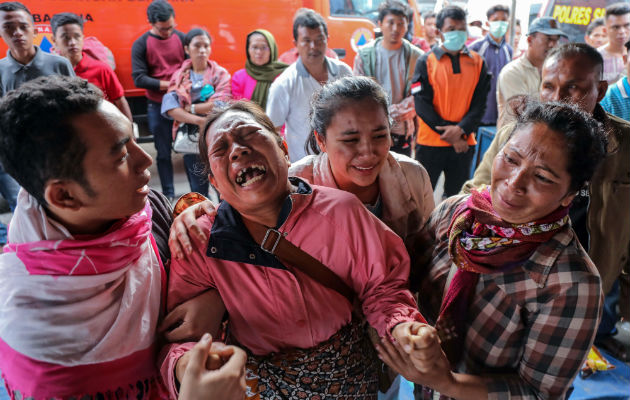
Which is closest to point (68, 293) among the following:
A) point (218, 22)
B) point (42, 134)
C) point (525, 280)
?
point (42, 134)

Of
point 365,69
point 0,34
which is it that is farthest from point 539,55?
point 0,34

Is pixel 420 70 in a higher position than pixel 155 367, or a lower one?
higher

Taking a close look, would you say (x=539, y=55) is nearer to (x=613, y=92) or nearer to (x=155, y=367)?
(x=613, y=92)

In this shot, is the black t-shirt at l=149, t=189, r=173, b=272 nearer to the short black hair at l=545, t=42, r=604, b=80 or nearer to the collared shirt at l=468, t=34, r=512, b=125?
the short black hair at l=545, t=42, r=604, b=80

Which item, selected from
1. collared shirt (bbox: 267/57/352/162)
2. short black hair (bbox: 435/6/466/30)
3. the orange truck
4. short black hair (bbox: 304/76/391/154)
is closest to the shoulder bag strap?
short black hair (bbox: 304/76/391/154)

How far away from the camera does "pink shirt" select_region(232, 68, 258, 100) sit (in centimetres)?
423

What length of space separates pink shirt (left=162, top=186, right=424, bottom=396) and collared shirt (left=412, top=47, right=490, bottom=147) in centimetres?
289

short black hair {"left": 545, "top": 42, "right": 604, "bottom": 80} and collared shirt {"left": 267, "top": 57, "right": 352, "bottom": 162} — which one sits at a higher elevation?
short black hair {"left": 545, "top": 42, "right": 604, "bottom": 80}

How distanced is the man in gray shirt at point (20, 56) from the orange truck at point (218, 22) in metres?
1.64

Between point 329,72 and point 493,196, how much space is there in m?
2.46

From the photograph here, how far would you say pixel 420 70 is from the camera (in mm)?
3896

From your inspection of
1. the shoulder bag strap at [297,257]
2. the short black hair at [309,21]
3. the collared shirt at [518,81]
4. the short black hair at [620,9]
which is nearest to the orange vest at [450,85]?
the collared shirt at [518,81]

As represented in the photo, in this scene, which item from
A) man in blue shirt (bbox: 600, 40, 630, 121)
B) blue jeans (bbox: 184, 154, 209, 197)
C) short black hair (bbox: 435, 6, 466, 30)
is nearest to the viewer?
man in blue shirt (bbox: 600, 40, 630, 121)

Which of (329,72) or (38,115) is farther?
(329,72)
